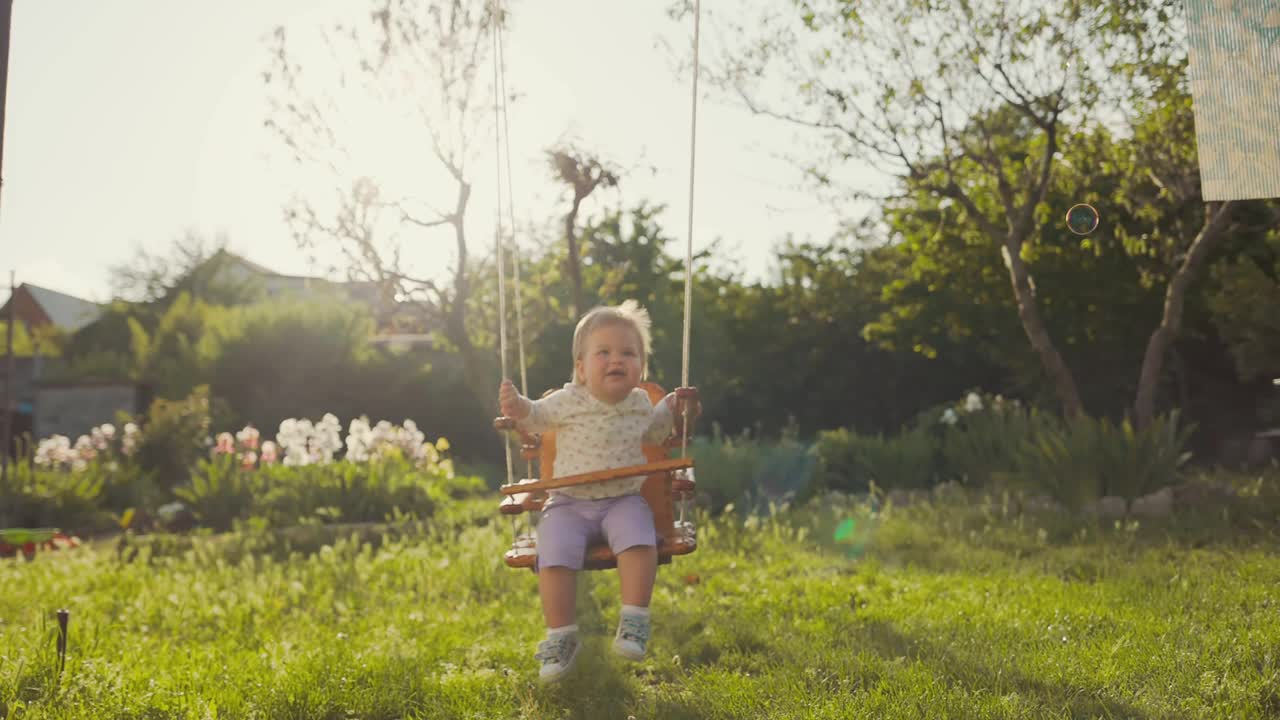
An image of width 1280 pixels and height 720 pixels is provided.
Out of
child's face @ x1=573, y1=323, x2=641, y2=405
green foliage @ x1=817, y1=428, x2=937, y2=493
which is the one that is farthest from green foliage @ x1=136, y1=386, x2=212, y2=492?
child's face @ x1=573, y1=323, x2=641, y2=405

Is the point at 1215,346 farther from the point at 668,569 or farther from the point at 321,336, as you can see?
the point at 321,336

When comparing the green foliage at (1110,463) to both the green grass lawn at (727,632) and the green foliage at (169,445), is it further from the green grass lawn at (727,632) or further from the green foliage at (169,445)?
the green foliage at (169,445)

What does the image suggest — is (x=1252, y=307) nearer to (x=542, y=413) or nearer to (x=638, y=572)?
(x=542, y=413)

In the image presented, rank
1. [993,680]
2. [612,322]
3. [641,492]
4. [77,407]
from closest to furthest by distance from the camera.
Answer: [993,680]
[612,322]
[641,492]
[77,407]

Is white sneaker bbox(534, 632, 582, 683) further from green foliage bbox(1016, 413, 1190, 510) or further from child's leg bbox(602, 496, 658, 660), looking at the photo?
green foliage bbox(1016, 413, 1190, 510)

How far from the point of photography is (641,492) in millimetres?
4328

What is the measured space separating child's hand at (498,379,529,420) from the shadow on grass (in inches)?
66.4

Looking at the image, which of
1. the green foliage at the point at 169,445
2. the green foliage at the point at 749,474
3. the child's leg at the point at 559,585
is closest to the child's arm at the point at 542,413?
the child's leg at the point at 559,585

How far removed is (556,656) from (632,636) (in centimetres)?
Answer: 28

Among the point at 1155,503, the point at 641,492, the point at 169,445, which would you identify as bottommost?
the point at 1155,503

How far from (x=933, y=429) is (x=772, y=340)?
552cm

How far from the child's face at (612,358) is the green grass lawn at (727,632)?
1.11 m

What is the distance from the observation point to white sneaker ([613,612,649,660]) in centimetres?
356

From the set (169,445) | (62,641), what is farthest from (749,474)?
(169,445)
